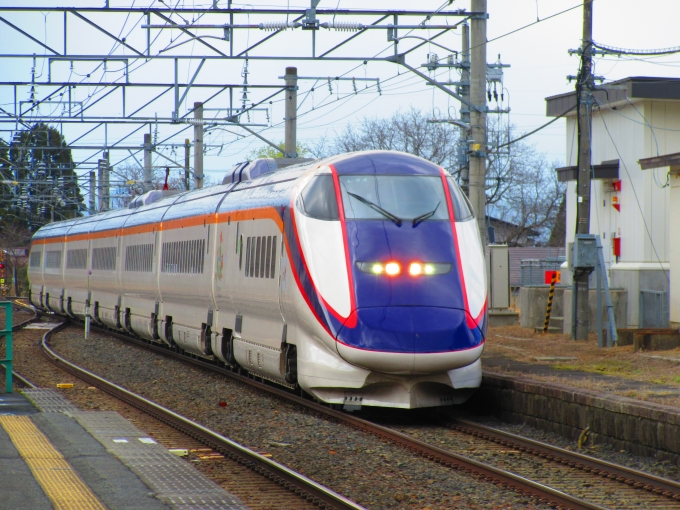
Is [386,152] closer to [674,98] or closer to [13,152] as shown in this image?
[674,98]

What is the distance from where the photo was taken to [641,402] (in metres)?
9.62

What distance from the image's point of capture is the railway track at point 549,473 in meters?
7.64

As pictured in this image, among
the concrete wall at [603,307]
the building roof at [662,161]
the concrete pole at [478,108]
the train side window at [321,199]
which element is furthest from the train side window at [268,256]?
the concrete wall at [603,307]

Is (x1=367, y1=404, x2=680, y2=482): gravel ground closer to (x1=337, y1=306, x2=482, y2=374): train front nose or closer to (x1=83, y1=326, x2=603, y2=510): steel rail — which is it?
(x1=83, y1=326, x2=603, y2=510): steel rail

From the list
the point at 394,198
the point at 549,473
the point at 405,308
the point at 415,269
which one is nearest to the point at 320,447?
the point at 405,308

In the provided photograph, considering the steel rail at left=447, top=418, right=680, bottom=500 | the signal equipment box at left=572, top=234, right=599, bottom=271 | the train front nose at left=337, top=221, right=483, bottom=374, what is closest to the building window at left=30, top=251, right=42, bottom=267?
the signal equipment box at left=572, top=234, right=599, bottom=271

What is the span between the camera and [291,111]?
81.3 feet

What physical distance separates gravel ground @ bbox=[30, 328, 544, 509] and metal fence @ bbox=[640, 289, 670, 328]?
31.6ft

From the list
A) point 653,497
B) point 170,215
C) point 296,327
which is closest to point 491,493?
point 653,497

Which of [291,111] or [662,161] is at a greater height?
[291,111]

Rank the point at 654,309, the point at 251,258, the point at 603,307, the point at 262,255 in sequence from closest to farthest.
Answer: the point at 262,255 → the point at 251,258 → the point at 654,309 → the point at 603,307

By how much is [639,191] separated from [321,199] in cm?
1256

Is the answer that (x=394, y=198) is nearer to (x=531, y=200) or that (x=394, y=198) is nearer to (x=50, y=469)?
(x=50, y=469)

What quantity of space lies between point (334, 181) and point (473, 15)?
23.6ft
